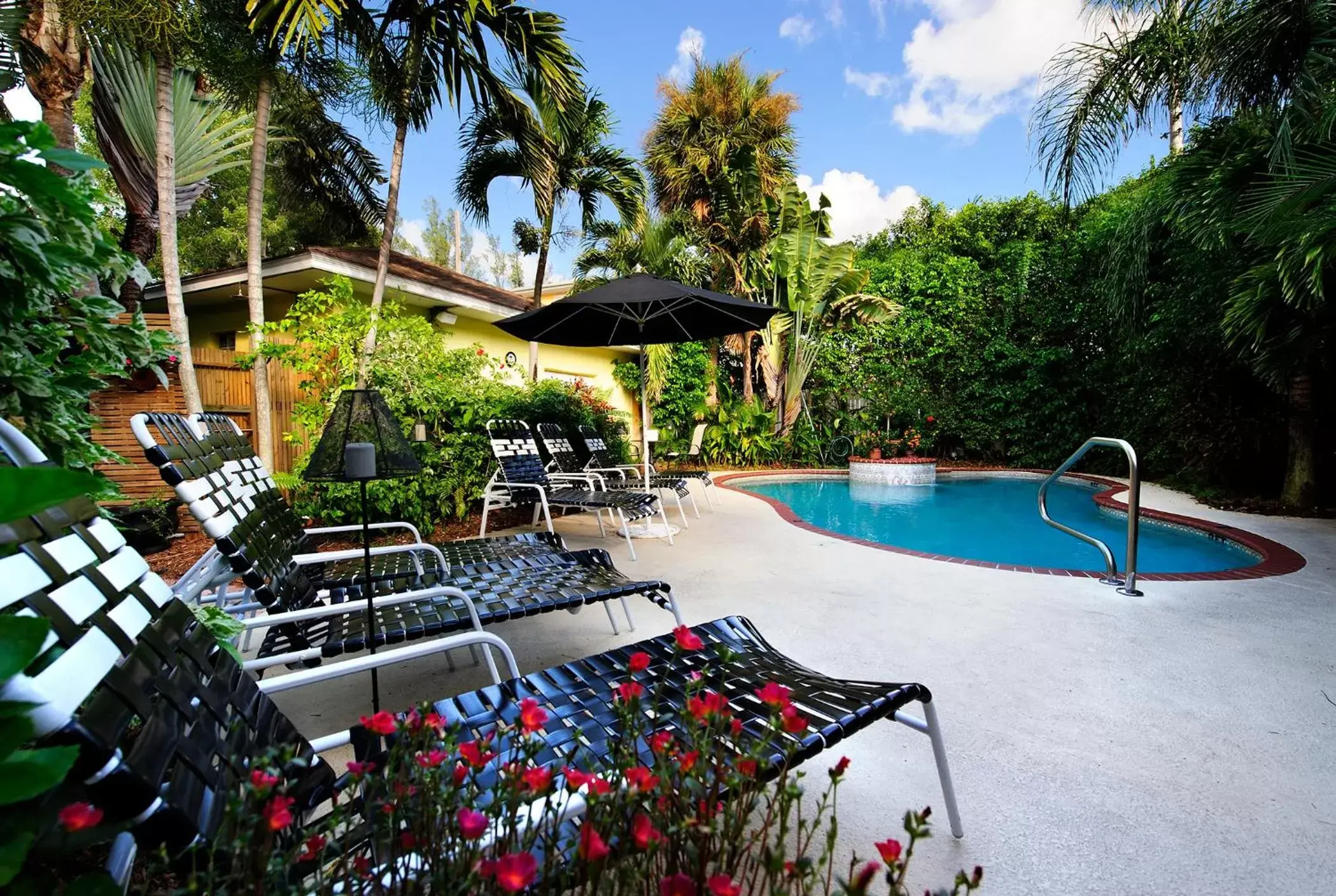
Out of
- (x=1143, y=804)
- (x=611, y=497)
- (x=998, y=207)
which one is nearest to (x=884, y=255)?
(x=998, y=207)

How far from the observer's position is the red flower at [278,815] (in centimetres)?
62

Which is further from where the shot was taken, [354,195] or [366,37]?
[354,195]

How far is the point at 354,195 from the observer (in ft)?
38.2

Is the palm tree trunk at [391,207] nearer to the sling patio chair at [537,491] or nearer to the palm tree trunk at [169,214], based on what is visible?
the palm tree trunk at [169,214]

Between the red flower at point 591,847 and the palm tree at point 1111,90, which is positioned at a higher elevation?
the palm tree at point 1111,90

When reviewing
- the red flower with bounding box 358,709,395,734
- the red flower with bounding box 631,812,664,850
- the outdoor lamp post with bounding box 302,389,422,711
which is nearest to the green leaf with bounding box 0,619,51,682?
the red flower with bounding box 358,709,395,734

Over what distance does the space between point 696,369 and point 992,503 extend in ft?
21.8

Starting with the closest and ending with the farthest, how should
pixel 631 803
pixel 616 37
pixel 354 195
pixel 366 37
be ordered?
pixel 631 803
pixel 366 37
pixel 354 195
pixel 616 37

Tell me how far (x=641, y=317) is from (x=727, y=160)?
26.1 feet

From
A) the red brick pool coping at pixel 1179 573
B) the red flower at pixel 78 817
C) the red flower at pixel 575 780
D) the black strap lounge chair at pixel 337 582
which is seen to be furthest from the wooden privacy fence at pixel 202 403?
the red flower at pixel 575 780

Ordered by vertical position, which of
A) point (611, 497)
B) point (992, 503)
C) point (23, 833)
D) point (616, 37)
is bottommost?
point (992, 503)

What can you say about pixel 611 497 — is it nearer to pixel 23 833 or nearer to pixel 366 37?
pixel 23 833

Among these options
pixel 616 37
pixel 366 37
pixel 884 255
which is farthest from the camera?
pixel 884 255

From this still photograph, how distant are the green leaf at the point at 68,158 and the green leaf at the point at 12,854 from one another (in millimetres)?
985
